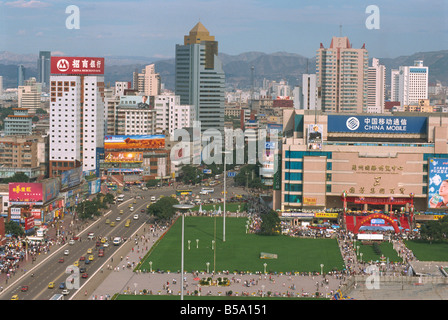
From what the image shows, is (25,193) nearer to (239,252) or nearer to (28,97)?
(239,252)

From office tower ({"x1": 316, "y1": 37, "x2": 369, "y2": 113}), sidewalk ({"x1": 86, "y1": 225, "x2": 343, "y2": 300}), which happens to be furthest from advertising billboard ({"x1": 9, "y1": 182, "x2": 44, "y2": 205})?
office tower ({"x1": 316, "y1": 37, "x2": 369, "y2": 113})

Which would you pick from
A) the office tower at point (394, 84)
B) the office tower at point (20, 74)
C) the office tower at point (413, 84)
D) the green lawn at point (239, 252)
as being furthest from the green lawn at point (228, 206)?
the office tower at point (20, 74)

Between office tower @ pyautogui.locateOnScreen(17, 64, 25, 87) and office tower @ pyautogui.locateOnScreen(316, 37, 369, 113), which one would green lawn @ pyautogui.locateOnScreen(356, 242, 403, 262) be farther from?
office tower @ pyautogui.locateOnScreen(17, 64, 25, 87)

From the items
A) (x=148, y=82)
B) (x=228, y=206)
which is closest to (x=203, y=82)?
(x=228, y=206)

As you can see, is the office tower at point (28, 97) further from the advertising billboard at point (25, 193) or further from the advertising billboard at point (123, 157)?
the advertising billboard at point (25, 193)
